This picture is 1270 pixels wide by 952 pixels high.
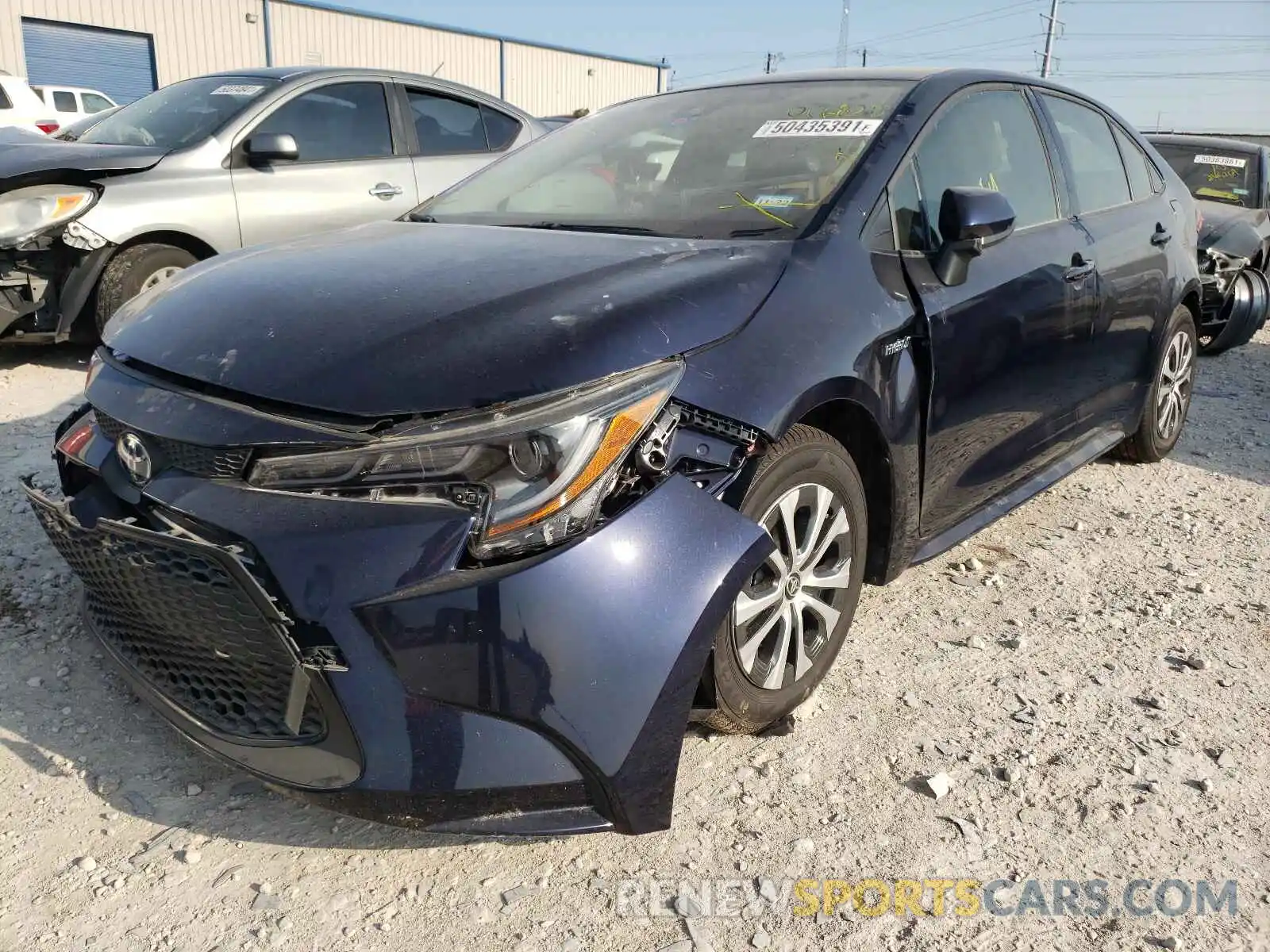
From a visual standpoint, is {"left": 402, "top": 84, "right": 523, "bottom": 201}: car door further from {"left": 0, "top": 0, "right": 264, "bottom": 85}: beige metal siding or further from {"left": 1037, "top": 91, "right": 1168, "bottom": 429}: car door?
{"left": 0, "top": 0, "right": 264, "bottom": 85}: beige metal siding

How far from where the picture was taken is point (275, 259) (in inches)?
95.3

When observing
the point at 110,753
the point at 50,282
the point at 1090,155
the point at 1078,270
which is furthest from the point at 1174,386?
the point at 50,282

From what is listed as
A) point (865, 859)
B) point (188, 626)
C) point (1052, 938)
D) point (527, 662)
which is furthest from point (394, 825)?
point (1052, 938)

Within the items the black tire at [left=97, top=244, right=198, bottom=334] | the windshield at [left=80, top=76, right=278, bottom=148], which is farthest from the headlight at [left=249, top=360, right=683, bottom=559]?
the windshield at [left=80, top=76, right=278, bottom=148]

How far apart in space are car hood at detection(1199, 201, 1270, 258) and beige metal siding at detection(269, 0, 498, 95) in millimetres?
19120

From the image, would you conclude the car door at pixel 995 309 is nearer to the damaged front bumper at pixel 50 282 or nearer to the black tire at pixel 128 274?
the black tire at pixel 128 274

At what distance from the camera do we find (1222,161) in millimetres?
8602

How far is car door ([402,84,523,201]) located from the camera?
19.9ft

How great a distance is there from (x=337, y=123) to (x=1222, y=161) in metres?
7.53

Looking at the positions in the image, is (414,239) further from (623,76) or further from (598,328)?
(623,76)

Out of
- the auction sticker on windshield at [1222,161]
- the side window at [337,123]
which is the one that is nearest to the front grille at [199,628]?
the side window at [337,123]

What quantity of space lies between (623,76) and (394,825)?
36.1 metres
